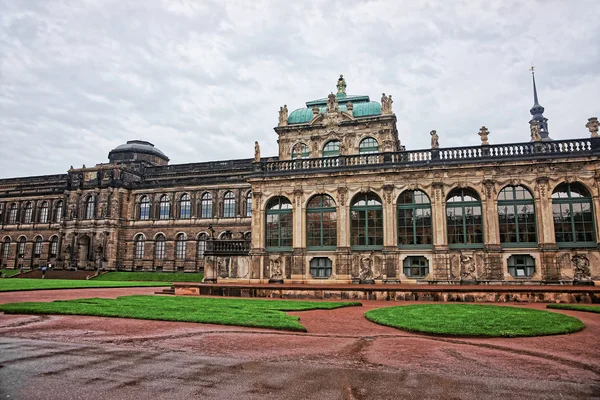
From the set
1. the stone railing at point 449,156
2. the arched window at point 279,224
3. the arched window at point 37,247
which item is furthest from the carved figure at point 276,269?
the arched window at point 37,247

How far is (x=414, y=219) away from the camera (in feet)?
87.4

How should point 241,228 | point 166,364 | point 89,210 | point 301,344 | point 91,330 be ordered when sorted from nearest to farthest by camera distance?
point 166,364
point 301,344
point 91,330
point 241,228
point 89,210

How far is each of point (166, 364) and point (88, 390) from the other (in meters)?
1.59

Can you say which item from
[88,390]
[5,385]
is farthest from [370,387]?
[5,385]

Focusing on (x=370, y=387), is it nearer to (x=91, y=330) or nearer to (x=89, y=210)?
(x=91, y=330)

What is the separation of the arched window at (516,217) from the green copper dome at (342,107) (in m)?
17.4

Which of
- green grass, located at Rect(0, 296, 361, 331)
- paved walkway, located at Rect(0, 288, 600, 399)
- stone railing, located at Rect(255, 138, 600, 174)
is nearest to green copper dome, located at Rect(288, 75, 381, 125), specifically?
stone railing, located at Rect(255, 138, 600, 174)

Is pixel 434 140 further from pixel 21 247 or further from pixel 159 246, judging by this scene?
pixel 21 247

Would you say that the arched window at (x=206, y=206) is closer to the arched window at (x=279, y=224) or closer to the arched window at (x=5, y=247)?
the arched window at (x=279, y=224)

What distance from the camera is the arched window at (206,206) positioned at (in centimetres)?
5335

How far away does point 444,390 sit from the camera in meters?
5.89

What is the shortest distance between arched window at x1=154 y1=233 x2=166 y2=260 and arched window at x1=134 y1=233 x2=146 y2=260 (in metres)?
1.97

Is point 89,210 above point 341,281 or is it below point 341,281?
above

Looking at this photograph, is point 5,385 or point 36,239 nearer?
point 5,385
